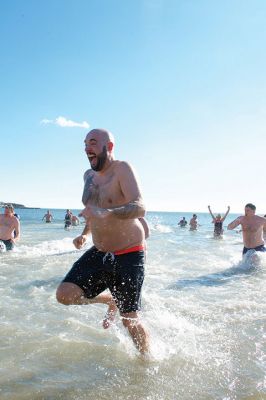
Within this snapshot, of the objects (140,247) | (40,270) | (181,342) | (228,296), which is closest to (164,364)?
(181,342)

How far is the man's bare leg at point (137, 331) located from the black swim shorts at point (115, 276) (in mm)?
58

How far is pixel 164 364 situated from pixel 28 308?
2.45 metres

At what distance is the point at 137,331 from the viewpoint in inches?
135

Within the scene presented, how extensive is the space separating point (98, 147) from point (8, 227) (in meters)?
9.02

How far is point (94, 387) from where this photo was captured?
2889 millimetres

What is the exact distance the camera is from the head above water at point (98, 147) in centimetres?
337

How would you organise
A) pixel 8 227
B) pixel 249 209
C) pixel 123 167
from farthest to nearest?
1. pixel 8 227
2. pixel 249 209
3. pixel 123 167

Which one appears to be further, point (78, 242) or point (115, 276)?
point (78, 242)

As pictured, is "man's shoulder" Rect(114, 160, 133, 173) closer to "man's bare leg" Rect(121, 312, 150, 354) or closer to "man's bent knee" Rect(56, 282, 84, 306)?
"man's bent knee" Rect(56, 282, 84, 306)

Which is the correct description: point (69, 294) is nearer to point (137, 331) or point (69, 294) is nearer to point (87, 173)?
point (137, 331)

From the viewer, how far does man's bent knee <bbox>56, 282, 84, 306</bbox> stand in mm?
3400

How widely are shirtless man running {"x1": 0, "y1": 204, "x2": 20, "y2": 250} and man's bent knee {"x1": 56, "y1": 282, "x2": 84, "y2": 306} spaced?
28.2 feet

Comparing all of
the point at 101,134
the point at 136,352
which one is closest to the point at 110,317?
the point at 136,352

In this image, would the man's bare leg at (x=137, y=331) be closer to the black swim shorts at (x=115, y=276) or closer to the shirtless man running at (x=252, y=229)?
the black swim shorts at (x=115, y=276)
